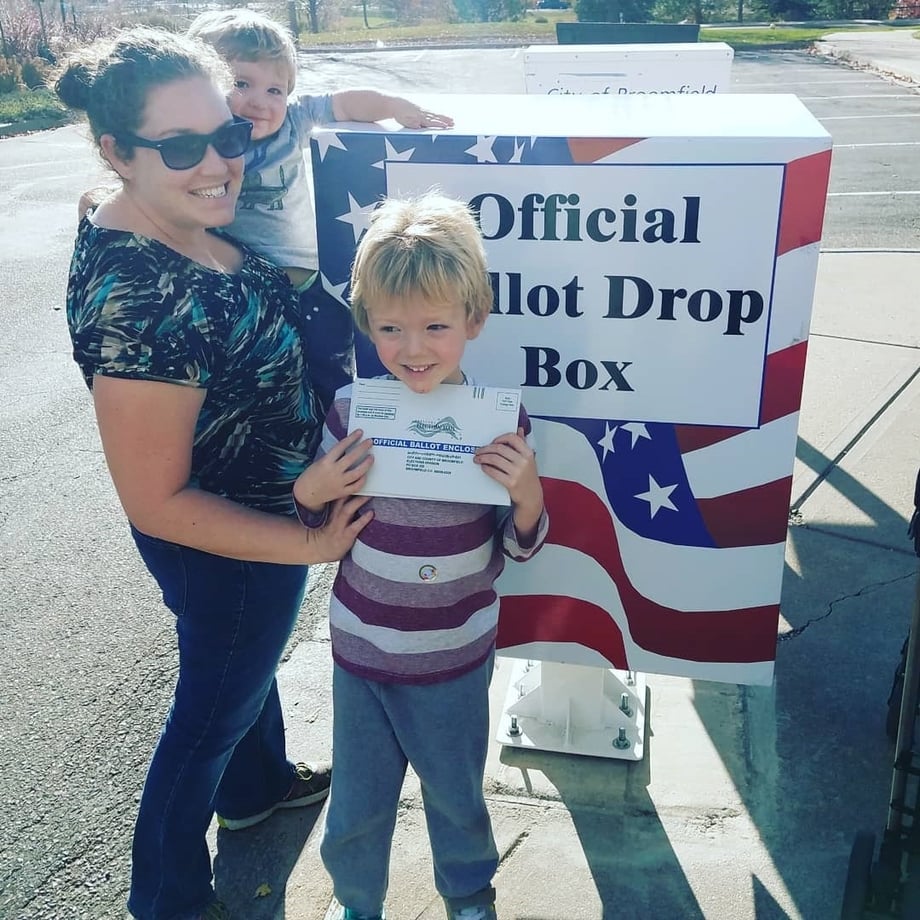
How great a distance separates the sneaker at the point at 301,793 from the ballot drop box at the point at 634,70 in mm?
3208

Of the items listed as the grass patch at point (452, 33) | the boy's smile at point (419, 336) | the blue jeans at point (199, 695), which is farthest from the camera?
the grass patch at point (452, 33)

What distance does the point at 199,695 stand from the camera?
2020mm

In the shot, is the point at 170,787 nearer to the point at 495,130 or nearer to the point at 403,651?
the point at 403,651

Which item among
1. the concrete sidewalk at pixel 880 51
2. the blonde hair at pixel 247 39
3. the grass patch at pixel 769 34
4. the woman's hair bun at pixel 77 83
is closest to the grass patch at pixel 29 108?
the concrete sidewalk at pixel 880 51

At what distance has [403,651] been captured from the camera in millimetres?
1867

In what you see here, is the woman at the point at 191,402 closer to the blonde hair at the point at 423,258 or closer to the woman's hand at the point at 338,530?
the woman's hand at the point at 338,530

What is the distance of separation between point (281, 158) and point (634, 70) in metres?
2.82

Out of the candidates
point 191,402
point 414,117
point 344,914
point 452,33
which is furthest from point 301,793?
point 452,33

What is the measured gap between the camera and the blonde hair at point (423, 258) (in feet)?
5.56

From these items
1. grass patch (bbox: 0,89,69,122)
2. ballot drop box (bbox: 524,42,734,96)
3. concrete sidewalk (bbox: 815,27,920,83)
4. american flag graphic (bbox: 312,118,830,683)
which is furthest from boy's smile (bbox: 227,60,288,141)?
concrete sidewalk (bbox: 815,27,920,83)

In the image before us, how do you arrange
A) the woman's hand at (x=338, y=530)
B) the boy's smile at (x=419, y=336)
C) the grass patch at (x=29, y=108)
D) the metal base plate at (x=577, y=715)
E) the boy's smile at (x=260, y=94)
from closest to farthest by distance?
1. the boy's smile at (x=419, y=336)
2. the woman's hand at (x=338, y=530)
3. the boy's smile at (x=260, y=94)
4. the metal base plate at (x=577, y=715)
5. the grass patch at (x=29, y=108)

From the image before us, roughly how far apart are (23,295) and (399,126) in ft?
19.6

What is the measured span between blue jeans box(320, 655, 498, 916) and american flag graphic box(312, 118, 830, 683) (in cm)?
47

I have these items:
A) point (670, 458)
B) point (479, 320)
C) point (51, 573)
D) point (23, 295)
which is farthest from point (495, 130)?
point (23, 295)
